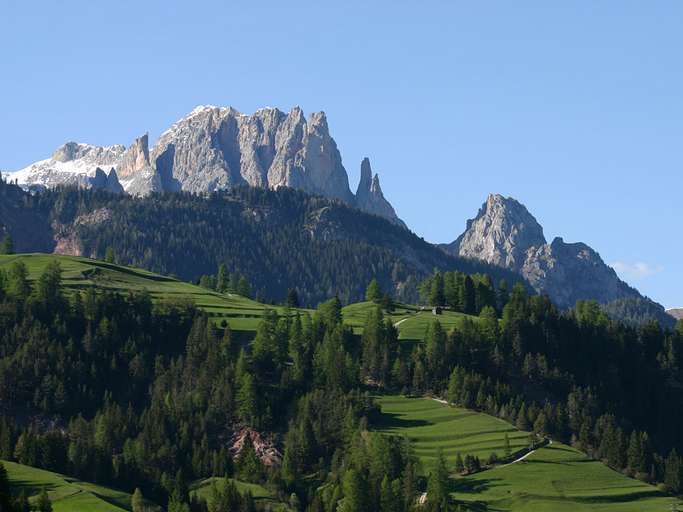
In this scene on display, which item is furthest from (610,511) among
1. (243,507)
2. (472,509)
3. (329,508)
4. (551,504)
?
(243,507)

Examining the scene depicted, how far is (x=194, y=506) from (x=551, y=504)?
169 ft

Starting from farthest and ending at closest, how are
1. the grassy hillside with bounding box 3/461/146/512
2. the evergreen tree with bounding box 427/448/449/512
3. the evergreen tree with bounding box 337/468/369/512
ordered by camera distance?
the evergreen tree with bounding box 337/468/369/512, the evergreen tree with bounding box 427/448/449/512, the grassy hillside with bounding box 3/461/146/512

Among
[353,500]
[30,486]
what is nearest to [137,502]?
[30,486]

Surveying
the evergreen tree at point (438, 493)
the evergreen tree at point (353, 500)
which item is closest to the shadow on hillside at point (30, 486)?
the evergreen tree at point (353, 500)

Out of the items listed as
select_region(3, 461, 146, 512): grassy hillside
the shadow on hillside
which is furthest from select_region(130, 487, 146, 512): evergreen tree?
the shadow on hillside

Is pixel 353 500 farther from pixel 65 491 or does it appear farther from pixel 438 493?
pixel 65 491

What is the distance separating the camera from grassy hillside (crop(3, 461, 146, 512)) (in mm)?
179125

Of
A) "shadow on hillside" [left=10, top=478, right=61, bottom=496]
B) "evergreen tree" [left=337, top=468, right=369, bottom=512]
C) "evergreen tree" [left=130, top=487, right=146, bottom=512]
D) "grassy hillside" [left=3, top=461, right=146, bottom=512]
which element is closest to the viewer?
"grassy hillside" [left=3, top=461, right=146, bottom=512]

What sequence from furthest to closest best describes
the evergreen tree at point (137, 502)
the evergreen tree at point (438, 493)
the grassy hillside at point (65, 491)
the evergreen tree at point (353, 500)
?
the evergreen tree at point (353, 500) < the evergreen tree at point (438, 493) < the evergreen tree at point (137, 502) < the grassy hillside at point (65, 491)

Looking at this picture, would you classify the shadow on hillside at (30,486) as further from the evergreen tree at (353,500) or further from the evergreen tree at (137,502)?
the evergreen tree at (353,500)

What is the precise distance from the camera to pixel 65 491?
184625 mm

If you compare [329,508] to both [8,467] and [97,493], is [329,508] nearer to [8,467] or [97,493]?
[97,493]

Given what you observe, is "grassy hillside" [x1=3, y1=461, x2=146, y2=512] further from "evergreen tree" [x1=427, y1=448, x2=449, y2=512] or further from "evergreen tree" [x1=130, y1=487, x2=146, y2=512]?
"evergreen tree" [x1=427, y1=448, x2=449, y2=512]

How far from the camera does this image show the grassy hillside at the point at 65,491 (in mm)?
179125
